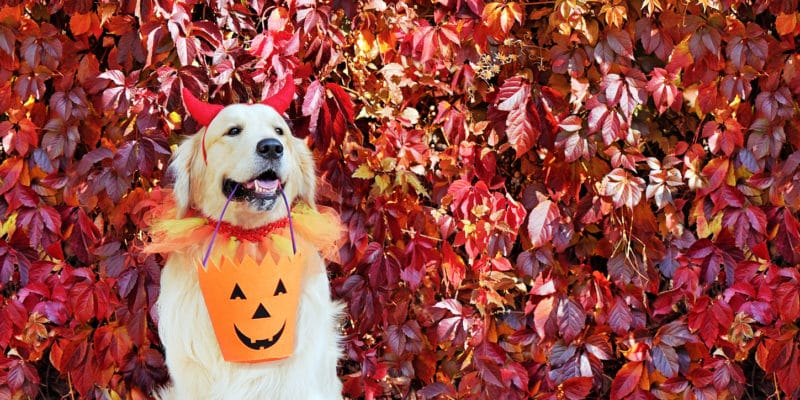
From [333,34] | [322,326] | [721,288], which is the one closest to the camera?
[322,326]

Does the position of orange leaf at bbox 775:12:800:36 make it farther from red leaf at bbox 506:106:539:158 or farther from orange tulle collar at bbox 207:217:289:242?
orange tulle collar at bbox 207:217:289:242

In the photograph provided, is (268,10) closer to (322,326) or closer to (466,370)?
(322,326)

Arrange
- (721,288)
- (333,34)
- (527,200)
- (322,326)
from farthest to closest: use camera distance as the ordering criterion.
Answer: (721,288), (527,200), (333,34), (322,326)

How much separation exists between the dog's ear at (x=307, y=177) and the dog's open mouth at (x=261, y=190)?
0.15 metres

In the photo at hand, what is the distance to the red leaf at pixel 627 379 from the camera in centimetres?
275

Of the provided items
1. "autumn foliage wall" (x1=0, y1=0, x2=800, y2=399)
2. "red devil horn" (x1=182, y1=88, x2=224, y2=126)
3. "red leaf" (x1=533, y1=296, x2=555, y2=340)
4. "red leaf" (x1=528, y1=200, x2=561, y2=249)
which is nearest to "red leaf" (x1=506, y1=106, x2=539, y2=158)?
"autumn foliage wall" (x1=0, y1=0, x2=800, y2=399)

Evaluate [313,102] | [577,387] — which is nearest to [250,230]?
[313,102]

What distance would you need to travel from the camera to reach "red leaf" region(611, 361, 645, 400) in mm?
2754

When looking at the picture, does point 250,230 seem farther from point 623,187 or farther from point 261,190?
point 623,187

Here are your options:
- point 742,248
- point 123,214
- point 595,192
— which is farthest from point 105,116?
point 742,248

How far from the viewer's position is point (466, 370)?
2812 mm

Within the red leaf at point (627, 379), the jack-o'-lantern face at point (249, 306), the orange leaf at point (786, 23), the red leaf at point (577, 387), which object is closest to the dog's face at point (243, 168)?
the jack-o'-lantern face at point (249, 306)

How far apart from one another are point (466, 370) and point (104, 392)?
3.57ft

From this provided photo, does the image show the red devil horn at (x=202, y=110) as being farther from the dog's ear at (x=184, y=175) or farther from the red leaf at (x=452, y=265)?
the red leaf at (x=452, y=265)
